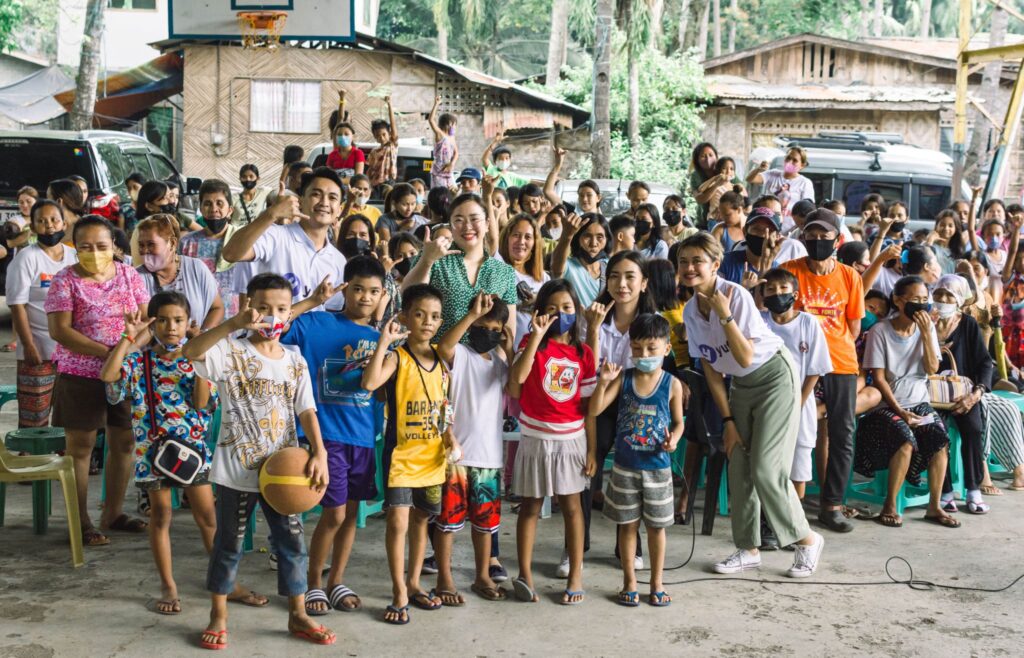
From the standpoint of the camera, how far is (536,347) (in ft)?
17.4

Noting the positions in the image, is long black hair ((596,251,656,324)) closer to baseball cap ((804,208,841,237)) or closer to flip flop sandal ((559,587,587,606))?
baseball cap ((804,208,841,237))

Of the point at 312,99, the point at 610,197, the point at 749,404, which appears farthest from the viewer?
the point at 312,99

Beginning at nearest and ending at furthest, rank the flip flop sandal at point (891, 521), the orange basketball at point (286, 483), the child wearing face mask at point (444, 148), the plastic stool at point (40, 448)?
the orange basketball at point (286, 483)
the plastic stool at point (40, 448)
the flip flop sandal at point (891, 521)
the child wearing face mask at point (444, 148)

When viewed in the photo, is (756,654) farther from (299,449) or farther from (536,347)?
(299,449)

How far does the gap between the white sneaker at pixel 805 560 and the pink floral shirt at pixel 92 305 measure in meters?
3.58

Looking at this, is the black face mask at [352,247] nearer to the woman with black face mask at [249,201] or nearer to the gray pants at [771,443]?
the gray pants at [771,443]

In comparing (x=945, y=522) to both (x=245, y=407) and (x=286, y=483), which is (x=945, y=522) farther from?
(x=245, y=407)

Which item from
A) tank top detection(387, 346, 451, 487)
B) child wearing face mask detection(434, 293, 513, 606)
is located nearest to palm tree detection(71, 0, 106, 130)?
child wearing face mask detection(434, 293, 513, 606)

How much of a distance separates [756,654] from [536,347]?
1.63 metres

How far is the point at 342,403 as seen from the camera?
5.09 metres

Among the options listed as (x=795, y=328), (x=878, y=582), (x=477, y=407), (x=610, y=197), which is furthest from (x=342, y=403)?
(x=610, y=197)

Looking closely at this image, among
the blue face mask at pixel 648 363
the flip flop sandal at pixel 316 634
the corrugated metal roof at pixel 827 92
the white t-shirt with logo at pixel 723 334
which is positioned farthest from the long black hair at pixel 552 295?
the corrugated metal roof at pixel 827 92

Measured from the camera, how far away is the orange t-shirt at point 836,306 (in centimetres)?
670

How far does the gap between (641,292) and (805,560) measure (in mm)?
1601
